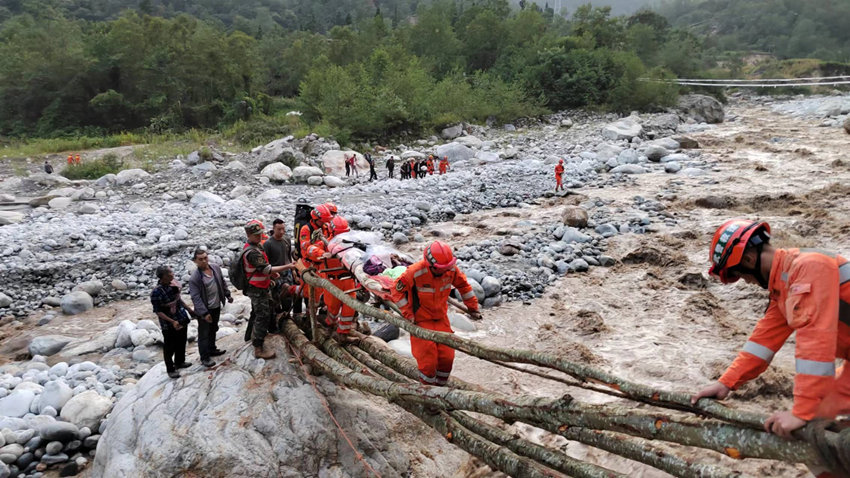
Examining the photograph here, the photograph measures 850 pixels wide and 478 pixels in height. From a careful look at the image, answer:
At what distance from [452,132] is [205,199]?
16.3 metres

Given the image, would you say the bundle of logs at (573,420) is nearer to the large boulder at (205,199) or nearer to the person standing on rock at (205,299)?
the person standing on rock at (205,299)

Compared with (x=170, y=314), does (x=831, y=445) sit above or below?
above

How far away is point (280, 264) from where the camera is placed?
533 cm

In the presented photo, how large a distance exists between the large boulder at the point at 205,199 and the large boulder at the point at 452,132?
15.4 metres

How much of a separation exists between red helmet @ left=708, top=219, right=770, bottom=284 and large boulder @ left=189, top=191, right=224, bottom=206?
48.6 feet

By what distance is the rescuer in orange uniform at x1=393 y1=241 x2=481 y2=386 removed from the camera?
403 cm

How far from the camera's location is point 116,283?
9742 millimetres

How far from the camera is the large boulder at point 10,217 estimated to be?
13.6 meters

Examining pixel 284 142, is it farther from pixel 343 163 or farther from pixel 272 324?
pixel 272 324

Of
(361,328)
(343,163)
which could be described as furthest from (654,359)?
(343,163)

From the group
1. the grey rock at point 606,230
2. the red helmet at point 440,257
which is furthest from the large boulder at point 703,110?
the red helmet at point 440,257

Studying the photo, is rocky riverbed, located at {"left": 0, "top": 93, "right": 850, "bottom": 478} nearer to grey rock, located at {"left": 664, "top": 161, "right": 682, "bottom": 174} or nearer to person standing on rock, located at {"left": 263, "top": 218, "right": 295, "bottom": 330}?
grey rock, located at {"left": 664, "top": 161, "right": 682, "bottom": 174}

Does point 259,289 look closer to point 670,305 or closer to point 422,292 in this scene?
point 422,292

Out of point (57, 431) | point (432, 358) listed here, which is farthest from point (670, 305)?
point (57, 431)
